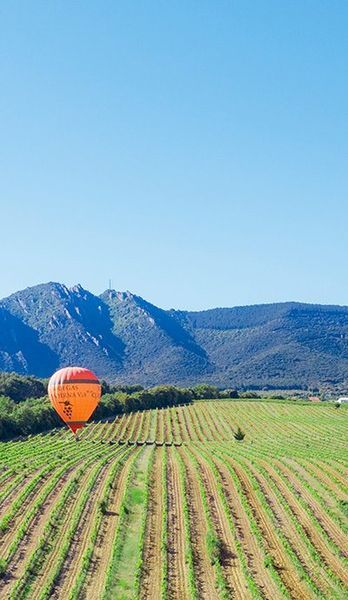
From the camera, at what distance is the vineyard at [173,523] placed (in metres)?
27.6

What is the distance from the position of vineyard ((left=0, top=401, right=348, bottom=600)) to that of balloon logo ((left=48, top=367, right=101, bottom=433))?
3599 millimetres

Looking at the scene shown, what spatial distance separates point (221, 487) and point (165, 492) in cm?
363

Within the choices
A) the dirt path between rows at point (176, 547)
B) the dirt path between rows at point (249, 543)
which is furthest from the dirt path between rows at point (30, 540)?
the dirt path between rows at point (249, 543)

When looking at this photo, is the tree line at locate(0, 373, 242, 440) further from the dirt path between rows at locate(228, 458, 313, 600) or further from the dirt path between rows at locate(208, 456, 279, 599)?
the dirt path between rows at locate(228, 458, 313, 600)

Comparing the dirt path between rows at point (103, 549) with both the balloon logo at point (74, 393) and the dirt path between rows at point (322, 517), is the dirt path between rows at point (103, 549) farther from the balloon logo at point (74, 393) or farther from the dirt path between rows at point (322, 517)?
the dirt path between rows at point (322, 517)

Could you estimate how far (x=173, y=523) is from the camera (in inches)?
1377

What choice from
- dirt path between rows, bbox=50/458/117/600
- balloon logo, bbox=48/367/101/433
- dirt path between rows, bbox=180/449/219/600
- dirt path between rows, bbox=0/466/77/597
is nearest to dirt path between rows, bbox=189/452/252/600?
dirt path between rows, bbox=180/449/219/600

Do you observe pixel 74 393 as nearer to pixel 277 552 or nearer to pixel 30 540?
pixel 30 540

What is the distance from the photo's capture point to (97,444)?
220 feet

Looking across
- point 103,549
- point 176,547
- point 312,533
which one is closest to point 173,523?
point 176,547

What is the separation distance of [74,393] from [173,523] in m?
15.2

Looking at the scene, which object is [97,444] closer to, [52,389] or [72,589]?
[52,389]

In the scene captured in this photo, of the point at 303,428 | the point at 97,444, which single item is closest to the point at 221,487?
the point at 97,444

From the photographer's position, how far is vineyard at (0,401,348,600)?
27609 mm
